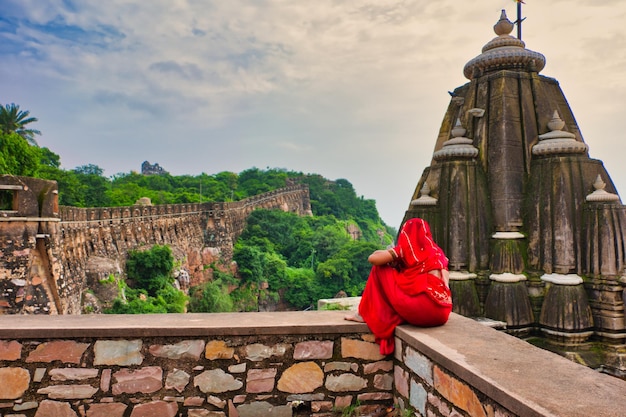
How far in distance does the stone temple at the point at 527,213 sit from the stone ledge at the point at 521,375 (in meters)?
3.50

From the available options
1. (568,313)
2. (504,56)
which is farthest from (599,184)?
(504,56)

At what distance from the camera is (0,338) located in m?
2.33

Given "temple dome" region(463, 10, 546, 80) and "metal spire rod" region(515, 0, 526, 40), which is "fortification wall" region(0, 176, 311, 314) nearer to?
"temple dome" region(463, 10, 546, 80)

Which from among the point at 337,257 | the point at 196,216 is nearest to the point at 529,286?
the point at 196,216

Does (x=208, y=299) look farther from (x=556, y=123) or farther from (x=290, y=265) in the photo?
(x=556, y=123)

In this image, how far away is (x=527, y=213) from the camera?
5707 millimetres

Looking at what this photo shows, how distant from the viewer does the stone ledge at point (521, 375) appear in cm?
142

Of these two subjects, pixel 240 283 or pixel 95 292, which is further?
pixel 240 283

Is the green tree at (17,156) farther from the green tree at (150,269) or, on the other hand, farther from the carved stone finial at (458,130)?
the carved stone finial at (458,130)

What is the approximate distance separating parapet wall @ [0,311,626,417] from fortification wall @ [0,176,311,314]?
9.66 metres

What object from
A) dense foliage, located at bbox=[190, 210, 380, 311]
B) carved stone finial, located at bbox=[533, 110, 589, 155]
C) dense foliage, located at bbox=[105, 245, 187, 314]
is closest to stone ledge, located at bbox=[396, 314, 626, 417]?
carved stone finial, located at bbox=[533, 110, 589, 155]

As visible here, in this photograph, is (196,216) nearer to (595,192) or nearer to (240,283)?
(240,283)

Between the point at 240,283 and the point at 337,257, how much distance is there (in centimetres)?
888

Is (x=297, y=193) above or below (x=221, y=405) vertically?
above
